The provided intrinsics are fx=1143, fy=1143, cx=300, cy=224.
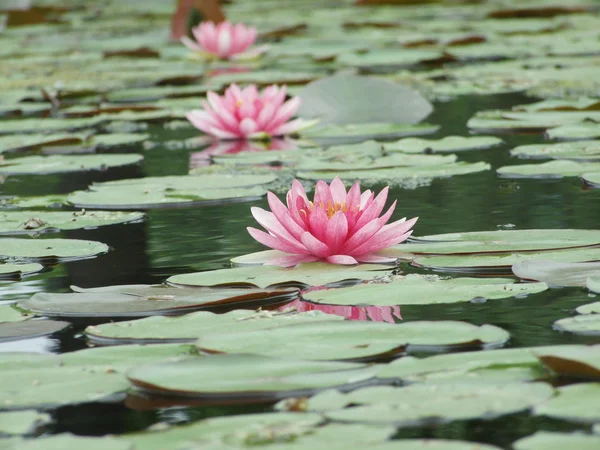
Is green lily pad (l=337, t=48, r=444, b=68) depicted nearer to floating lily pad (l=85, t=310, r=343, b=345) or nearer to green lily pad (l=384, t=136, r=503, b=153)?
A: green lily pad (l=384, t=136, r=503, b=153)

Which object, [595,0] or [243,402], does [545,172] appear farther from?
[595,0]

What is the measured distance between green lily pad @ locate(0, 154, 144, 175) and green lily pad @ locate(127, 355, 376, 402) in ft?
7.06

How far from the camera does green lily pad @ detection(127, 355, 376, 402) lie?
1.47 metres

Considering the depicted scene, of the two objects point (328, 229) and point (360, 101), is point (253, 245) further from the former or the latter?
point (360, 101)

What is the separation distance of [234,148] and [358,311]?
2186 mm

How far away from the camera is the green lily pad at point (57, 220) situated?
2.67 meters

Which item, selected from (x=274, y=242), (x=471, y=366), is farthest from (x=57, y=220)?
(x=471, y=366)

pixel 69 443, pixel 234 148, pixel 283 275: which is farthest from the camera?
pixel 234 148

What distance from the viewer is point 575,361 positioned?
141 centimetres

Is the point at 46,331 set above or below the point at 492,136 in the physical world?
below

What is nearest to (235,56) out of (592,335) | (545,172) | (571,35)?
(571,35)

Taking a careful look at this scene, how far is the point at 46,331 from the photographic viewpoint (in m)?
1.82

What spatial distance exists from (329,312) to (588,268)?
473 mm

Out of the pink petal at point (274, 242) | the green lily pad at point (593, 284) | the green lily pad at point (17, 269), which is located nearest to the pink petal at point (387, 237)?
the pink petal at point (274, 242)
